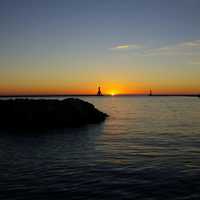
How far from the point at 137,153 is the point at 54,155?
6.47m

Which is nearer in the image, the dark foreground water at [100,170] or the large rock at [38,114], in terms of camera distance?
the dark foreground water at [100,170]

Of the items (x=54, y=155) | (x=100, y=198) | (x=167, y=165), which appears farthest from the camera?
(x=54, y=155)

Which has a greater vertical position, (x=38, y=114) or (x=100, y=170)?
(x=38, y=114)

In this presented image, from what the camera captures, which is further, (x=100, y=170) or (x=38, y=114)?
(x=38, y=114)

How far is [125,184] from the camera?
1375 centimetres

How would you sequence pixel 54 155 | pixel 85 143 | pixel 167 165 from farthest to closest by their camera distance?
pixel 85 143 → pixel 54 155 → pixel 167 165

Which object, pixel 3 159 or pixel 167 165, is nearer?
pixel 167 165

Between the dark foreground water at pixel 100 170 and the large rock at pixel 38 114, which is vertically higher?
the large rock at pixel 38 114

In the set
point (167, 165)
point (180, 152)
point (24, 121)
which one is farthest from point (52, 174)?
point (24, 121)

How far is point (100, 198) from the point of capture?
12000 mm

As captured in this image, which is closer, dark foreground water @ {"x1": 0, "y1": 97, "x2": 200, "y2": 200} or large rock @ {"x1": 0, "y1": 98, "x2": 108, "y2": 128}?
dark foreground water @ {"x1": 0, "y1": 97, "x2": 200, "y2": 200}

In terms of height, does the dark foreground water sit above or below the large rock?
below

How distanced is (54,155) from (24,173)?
5.30 meters

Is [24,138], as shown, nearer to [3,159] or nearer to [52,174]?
[3,159]
